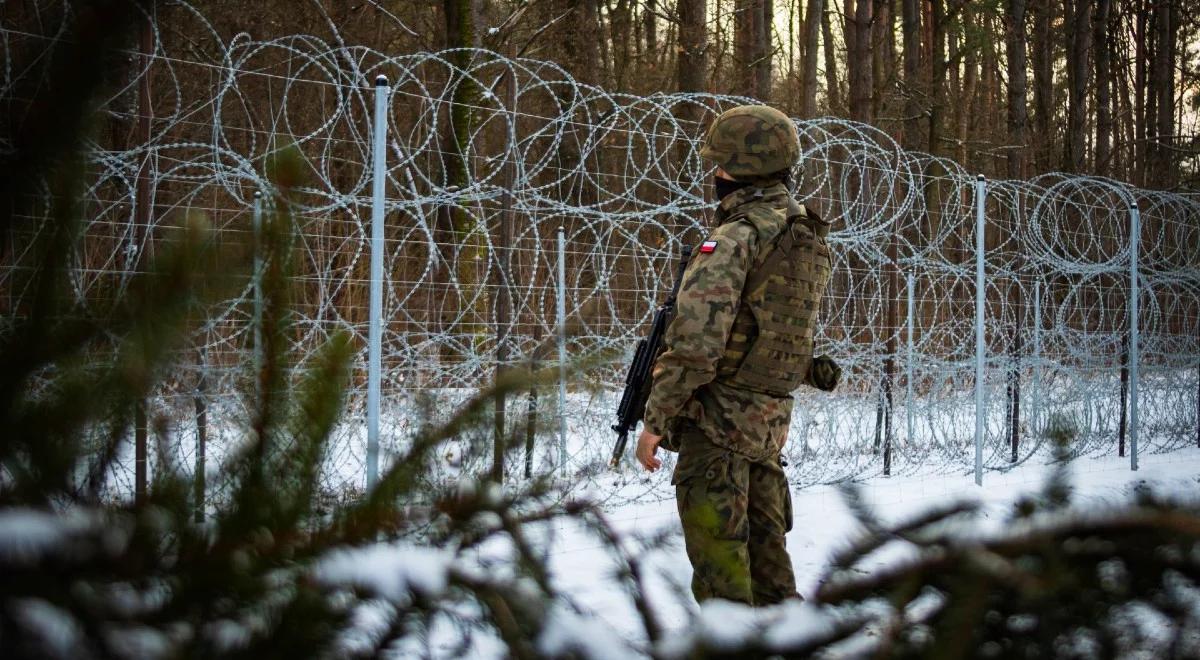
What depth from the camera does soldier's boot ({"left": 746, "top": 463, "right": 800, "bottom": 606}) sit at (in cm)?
308

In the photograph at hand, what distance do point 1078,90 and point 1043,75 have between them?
0.94 meters

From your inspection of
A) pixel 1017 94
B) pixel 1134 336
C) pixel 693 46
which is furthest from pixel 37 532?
pixel 1017 94

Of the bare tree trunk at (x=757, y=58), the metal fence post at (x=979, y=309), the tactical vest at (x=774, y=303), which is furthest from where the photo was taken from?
the bare tree trunk at (x=757, y=58)

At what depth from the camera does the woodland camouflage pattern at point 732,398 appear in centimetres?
289

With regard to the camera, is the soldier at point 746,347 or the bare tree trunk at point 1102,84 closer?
the soldier at point 746,347

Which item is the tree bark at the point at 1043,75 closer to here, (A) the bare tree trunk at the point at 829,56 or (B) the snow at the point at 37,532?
(A) the bare tree trunk at the point at 829,56

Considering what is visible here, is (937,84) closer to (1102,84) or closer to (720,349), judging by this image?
(1102,84)

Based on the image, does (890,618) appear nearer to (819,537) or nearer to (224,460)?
(224,460)

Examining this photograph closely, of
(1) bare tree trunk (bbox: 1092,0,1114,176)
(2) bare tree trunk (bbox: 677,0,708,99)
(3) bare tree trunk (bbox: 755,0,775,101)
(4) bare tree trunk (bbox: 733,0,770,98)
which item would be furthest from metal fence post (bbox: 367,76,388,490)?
(1) bare tree trunk (bbox: 1092,0,1114,176)

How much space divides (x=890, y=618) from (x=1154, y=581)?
0.17m

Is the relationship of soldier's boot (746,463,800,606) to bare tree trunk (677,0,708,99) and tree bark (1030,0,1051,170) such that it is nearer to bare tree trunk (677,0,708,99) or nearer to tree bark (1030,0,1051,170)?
bare tree trunk (677,0,708,99)

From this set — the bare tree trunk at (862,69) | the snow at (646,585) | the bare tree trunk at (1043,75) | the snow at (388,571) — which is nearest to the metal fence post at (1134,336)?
the bare tree trunk at (862,69)

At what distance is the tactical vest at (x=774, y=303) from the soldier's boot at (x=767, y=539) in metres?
0.25

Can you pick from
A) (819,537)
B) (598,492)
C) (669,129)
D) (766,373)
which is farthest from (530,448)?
(669,129)
